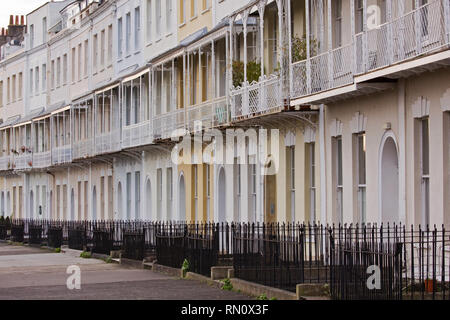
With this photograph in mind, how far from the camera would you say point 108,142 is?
45562 mm

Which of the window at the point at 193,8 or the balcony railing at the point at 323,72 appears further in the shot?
the window at the point at 193,8

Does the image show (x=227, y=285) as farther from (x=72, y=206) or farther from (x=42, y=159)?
(x=42, y=159)

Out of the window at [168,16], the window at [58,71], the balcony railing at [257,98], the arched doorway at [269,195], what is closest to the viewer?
the balcony railing at [257,98]

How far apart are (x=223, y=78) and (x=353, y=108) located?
10.7 meters

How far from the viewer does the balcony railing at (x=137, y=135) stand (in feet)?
130

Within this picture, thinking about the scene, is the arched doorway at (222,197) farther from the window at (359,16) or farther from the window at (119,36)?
the window at (119,36)

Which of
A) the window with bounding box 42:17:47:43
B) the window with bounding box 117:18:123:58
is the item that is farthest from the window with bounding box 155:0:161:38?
the window with bounding box 42:17:47:43

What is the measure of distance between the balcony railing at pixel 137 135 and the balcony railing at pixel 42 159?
15.0 meters

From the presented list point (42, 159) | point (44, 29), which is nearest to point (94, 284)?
point (42, 159)

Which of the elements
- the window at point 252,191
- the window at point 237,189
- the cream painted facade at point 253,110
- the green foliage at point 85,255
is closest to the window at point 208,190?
the cream painted facade at point 253,110

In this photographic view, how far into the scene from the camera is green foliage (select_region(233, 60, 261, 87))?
29000 mm

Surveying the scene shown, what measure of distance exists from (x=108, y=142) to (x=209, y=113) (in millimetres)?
13460

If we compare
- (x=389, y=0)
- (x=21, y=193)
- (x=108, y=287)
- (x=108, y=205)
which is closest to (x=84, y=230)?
(x=108, y=205)

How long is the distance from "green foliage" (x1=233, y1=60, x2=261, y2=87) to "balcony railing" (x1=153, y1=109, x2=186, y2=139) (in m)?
5.68
